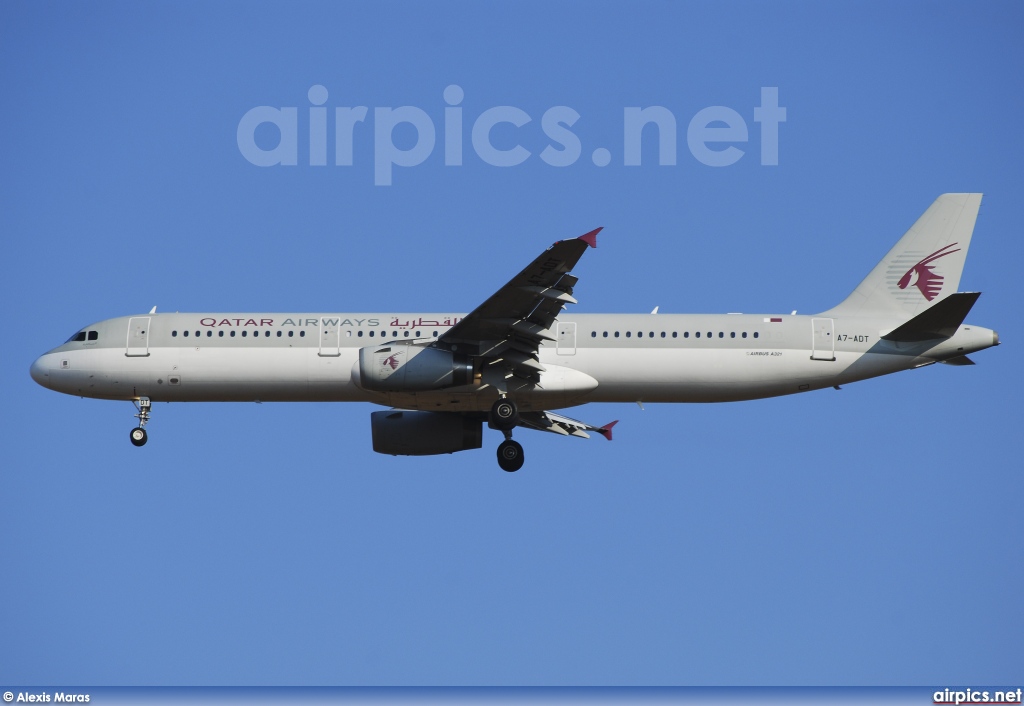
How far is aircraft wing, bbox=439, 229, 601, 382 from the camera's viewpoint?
38.1m

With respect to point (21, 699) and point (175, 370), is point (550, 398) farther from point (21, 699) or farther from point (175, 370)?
point (21, 699)

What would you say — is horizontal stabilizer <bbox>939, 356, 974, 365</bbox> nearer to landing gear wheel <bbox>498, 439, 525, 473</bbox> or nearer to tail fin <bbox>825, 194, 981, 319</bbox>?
tail fin <bbox>825, 194, 981, 319</bbox>

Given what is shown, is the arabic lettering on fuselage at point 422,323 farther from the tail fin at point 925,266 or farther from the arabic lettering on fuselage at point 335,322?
the tail fin at point 925,266

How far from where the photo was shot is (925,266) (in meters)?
44.6

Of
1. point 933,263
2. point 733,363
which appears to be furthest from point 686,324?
point 933,263

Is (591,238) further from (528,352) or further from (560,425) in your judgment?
(560,425)

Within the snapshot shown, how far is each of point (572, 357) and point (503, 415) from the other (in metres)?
2.80

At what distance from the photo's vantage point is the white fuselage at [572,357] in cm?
4225

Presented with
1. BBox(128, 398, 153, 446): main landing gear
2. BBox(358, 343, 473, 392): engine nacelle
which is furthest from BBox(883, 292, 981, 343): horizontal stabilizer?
BBox(128, 398, 153, 446): main landing gear

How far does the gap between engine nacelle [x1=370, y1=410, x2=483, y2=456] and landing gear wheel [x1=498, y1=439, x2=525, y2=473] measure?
251 cm

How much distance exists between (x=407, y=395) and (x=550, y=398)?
4257 millimetres

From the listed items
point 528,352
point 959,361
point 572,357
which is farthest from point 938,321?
point 528,352

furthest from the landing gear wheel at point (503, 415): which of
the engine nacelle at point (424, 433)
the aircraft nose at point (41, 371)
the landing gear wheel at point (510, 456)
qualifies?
the aircraft nose at point (41, 371)

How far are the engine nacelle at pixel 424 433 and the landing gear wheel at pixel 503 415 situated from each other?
145 inches
